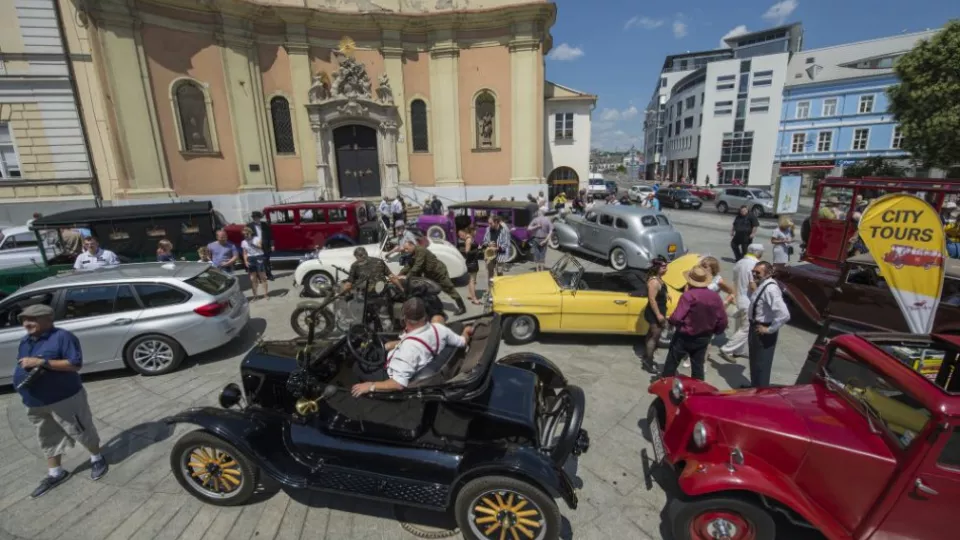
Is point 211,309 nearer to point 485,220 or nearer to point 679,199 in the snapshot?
point 485,220

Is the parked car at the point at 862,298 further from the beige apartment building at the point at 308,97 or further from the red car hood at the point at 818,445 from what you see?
the beige apartment building at the point at 308,97

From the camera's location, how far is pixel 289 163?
19.5m

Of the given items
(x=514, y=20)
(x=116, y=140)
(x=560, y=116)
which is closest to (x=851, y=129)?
(x=560, y=116)

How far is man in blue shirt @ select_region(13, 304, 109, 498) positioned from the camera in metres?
3.38

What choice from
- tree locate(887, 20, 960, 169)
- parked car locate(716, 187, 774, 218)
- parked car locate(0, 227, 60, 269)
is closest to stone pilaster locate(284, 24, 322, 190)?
parked car locate(0, 227, 60, 269)

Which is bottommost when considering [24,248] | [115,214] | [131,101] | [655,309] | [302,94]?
[655,309]

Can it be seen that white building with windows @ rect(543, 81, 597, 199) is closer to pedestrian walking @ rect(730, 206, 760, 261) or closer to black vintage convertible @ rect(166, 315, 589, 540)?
pedestrian walking @ rect(730, 206, 760, 261)

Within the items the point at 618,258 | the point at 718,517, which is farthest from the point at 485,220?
the point at 718,517

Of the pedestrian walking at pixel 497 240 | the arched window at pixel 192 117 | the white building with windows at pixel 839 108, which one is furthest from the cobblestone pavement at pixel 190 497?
the white building with windows at pixel 839 108

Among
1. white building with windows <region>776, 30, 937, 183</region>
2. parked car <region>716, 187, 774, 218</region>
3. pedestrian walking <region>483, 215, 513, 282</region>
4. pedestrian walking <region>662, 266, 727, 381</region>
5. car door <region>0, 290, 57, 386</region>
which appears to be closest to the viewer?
pedestrian walking <region>662, 266, 727, 381</region>

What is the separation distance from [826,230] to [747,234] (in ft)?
5.13

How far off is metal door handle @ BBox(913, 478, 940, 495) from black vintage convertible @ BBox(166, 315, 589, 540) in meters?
2.01

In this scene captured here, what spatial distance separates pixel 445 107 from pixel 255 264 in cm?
1476

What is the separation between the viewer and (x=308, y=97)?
19.1 meters
